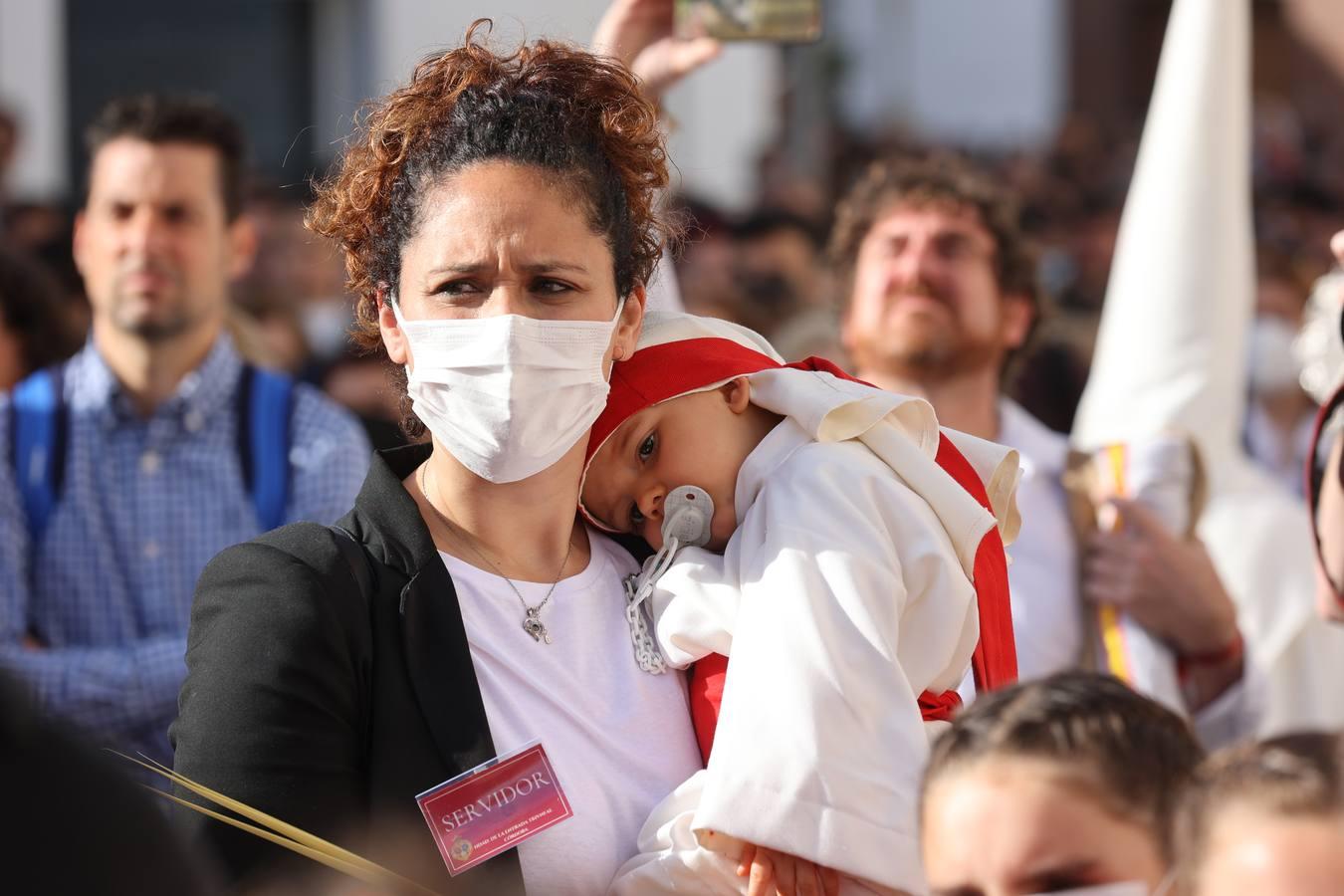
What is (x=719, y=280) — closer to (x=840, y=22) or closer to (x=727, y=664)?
(x=727, y=664)

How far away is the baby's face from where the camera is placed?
2.64 m

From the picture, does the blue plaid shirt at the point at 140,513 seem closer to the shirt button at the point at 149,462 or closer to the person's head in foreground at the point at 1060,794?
the shirt button at the point at 149,462

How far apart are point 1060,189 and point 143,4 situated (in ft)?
19.0

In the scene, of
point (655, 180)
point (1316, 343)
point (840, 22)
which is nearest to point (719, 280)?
point (1316, 343)

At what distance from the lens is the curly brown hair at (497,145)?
8.05ft

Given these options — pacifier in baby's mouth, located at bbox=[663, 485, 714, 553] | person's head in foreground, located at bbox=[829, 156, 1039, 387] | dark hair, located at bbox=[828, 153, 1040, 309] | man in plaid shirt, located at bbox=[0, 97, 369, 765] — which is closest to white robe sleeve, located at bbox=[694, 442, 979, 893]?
pacifier in baby's mouth, located at bbox=[663, 485, 714, 553]

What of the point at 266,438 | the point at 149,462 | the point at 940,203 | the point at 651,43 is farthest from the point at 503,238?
the point at 940,203

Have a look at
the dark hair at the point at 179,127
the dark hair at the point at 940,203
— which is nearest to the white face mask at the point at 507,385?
the dark hair at the point at 179,127

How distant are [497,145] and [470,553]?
57cm

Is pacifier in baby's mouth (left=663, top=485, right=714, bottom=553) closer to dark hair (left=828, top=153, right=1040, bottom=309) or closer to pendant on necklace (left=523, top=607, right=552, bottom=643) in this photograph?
pendant on necklace (left=523, top=607, right=552, bottom=643)

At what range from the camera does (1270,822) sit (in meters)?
1.58

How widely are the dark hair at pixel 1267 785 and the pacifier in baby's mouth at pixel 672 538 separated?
101 centimetres

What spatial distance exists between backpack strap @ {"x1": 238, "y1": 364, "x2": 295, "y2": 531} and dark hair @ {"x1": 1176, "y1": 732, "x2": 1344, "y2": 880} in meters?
2.73

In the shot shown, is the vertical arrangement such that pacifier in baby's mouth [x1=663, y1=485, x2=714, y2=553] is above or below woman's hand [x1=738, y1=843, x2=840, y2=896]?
above
